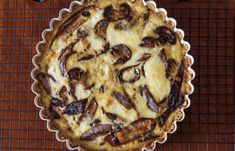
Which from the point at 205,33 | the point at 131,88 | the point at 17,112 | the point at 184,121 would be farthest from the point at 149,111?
the point at 17,112

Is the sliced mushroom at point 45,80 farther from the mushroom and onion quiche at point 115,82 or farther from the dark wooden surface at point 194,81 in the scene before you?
the dark wooden surface at point 194,81

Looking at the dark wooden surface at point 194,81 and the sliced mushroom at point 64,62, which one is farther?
the dark wooden surface at point 194,81

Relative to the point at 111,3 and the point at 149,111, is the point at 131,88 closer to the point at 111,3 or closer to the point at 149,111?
the point at 149,111

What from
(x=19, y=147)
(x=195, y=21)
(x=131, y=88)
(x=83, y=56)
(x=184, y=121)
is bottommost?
(x=19, y=147)

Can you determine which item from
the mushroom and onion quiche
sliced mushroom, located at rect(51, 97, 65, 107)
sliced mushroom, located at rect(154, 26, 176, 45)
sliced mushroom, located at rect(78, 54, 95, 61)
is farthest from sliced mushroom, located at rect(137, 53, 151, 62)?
sliced mushroom, located at rect(51, 97, 65, 107)

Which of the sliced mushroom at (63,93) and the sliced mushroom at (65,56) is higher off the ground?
the sliced mushroom at (65,56)

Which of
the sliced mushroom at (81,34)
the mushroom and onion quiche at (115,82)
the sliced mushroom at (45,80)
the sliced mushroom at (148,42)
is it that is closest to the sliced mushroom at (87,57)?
the mushroom and onion quiche at (115,82)

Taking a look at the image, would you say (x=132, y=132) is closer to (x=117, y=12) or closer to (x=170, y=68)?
(x=170, y=68)

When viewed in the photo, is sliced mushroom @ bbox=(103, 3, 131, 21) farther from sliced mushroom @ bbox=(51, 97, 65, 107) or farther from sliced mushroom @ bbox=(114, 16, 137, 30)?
sliced mushroom @ bbox=(51, 97, 65, 107)
